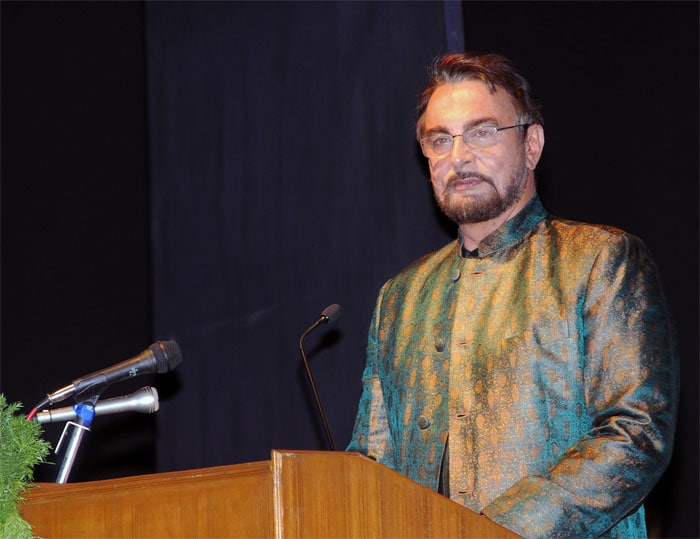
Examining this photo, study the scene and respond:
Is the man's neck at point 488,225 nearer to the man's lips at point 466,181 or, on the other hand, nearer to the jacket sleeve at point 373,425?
the man's lips at point 466,181

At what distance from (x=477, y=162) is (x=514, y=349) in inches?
19.6

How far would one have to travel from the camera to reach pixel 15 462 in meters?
1.45

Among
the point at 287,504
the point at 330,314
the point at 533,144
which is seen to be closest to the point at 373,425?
the point at 330,314

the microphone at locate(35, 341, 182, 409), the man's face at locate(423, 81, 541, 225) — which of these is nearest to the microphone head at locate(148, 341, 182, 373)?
the microphone at locate(35, 341, 182, 409)

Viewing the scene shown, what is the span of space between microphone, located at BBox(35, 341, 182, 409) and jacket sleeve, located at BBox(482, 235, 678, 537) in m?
0.66

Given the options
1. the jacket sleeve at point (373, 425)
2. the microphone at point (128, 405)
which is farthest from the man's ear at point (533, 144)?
the microphone at point (128, 405)

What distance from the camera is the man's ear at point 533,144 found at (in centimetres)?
255

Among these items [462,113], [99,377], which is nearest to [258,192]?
[462,113]

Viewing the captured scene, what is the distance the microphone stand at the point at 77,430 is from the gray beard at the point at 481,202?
3.37 feet

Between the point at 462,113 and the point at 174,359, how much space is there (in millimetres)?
987

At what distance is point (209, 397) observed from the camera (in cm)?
372

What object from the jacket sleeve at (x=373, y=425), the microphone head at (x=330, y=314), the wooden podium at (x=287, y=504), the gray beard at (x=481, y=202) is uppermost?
the gray beard at (x=481, y=202)

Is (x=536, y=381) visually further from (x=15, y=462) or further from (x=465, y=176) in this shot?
(x=15, y=462)

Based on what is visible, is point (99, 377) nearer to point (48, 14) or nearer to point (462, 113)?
point (462, 113)
